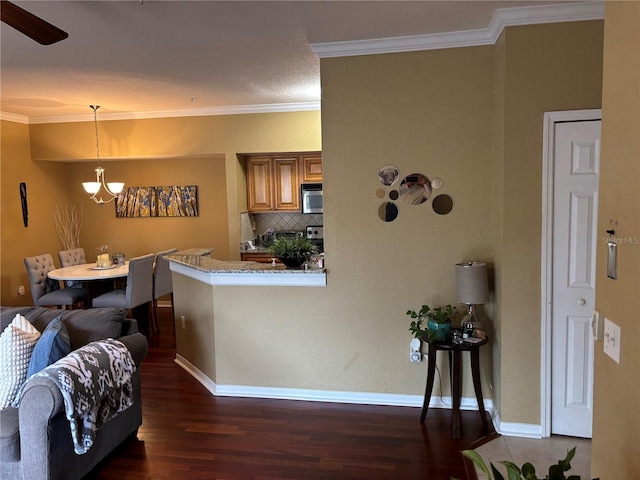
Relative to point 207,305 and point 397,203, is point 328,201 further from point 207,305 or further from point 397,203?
point 207,305

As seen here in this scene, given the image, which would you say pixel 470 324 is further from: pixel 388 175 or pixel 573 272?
pixel 388 175

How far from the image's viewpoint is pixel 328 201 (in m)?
3.39

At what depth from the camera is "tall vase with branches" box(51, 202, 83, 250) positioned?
6.50m

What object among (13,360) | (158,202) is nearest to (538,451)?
(13,360)

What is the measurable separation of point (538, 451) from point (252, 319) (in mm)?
2102

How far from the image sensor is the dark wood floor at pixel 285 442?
2654 mm

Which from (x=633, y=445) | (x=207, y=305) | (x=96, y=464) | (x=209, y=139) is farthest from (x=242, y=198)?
(x=633, y=445)

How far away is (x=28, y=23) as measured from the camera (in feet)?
6.29

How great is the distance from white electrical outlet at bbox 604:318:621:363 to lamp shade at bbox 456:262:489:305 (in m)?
1.52

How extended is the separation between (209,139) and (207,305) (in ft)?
8.23

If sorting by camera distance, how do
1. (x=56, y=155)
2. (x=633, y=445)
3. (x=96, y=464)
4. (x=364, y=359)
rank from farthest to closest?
1. (x=56, y=155)
2. (x=364, y=359)
3. (x=96, y=464)
4. (x=633, y=445)

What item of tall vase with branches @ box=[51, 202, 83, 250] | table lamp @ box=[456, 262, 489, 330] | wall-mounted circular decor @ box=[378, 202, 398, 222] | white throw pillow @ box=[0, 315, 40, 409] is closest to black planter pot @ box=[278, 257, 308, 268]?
wall-mounted circular decor @ box=[378, 202, 398, 222]

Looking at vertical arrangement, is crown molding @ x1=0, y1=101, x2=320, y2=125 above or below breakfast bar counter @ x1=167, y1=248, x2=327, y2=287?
above

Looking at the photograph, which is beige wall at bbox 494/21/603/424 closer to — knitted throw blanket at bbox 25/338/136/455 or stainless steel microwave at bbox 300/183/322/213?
knitted throw blanket at bbox 25/338/136/455
